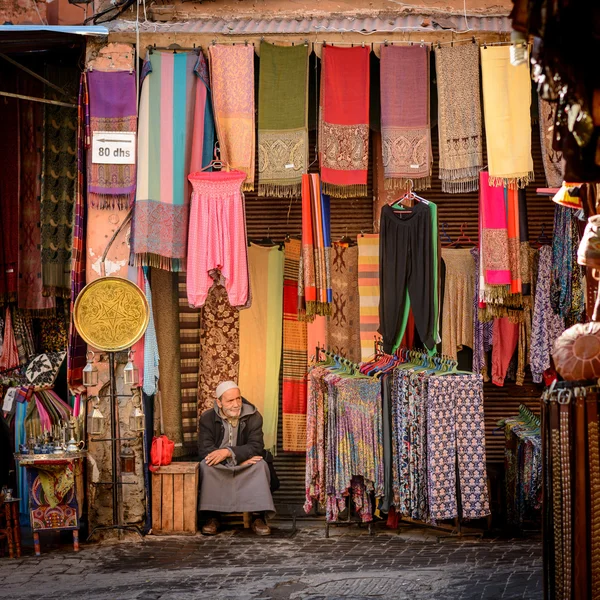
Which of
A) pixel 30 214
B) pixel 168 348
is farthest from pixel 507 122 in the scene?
pixel 30 214

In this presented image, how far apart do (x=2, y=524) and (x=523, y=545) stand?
422cm

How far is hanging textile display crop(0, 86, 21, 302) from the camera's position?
9641 mm

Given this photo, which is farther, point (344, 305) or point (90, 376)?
point (344, 305)

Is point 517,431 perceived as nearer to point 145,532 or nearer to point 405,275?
point 405,275

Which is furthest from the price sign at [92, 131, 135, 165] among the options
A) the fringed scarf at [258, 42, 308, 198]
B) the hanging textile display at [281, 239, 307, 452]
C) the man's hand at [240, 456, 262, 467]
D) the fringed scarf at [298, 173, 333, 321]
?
the man's hand at [240, 456, 262, 467]

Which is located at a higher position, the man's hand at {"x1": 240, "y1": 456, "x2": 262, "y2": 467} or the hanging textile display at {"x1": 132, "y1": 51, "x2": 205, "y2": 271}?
the hanging textile display at {"x1": 132, "y1": 51, "x2": 205, "y2": 271}

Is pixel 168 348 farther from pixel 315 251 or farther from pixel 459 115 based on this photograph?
pixel 459 115

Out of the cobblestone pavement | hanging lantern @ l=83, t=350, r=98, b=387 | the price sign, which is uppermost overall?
the price sign

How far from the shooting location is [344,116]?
887 cm

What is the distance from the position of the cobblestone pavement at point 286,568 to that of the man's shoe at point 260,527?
0.30 feet

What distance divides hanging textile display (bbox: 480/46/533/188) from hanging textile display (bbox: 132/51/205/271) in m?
2.43

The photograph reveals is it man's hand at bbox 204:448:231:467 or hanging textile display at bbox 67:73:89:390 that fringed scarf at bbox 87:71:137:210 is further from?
man's hand at bbox 204:448:231:467

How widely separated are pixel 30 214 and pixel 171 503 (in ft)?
9.81

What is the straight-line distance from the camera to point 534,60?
13.7ft
